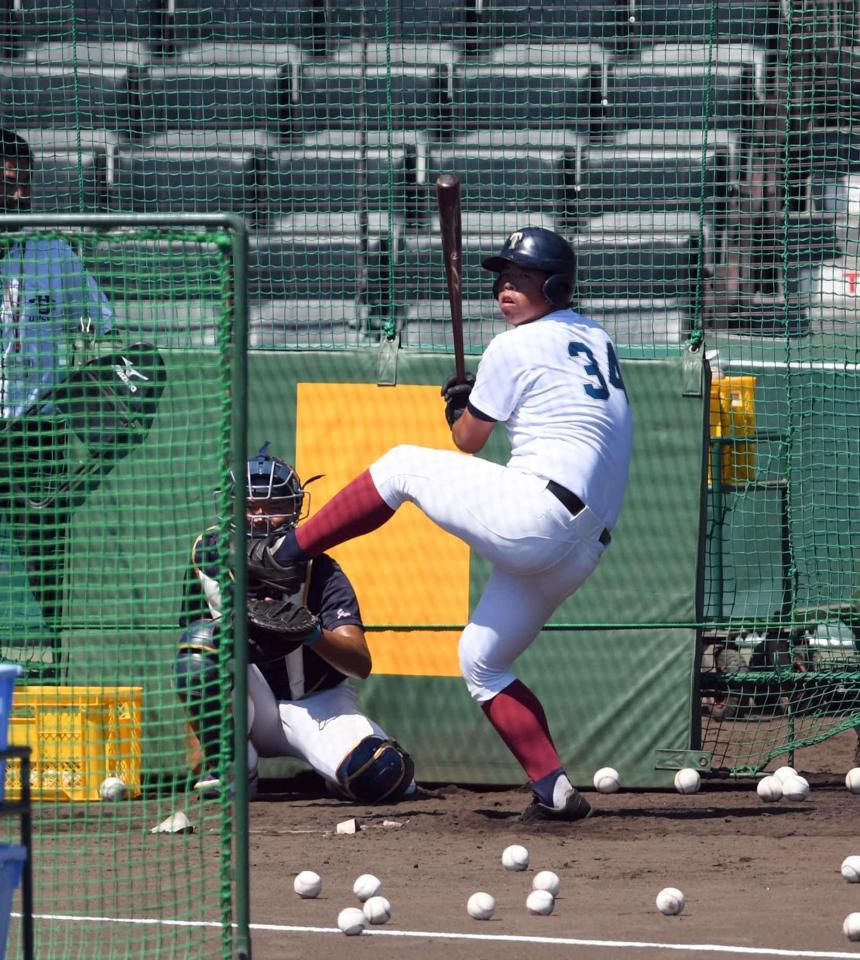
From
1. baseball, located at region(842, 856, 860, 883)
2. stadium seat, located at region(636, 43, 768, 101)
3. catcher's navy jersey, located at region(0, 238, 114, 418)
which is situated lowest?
baseball, located at region(842, 856, 860, 883)

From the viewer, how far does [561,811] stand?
18.5 ft

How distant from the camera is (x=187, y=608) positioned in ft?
19.2

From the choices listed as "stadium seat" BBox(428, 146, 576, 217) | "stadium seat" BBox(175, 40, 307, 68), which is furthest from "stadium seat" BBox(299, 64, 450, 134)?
"stadium seat" BBox(428, 146, 576, 217)

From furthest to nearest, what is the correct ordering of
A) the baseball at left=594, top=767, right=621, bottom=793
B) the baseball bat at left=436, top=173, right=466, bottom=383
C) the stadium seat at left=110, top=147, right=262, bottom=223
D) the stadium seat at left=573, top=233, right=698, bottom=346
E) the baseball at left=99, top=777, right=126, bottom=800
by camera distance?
the stadium seat at left=110, top=147, right=262, bottom=223 < the stadium seat at left=573, top=233, right=698, bottom=346 < the baseball at left=594, top=767, right=621, bottom=793 < the baseball bat at left=436, top=173, right=466, bottom=383 < the baseball at left=99, top=777, right=126, bottom=800

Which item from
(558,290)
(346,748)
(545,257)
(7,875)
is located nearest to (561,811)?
(346,748)

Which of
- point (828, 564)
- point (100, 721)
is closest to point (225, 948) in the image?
point (100, 721)

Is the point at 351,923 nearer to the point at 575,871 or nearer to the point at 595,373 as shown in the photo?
the point at 575,871

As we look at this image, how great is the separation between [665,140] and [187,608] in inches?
171

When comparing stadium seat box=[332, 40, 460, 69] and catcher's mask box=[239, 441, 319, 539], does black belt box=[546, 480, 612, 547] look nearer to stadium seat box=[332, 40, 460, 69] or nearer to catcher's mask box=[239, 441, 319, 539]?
catcher's mask box=[239, 441, 319, 539]

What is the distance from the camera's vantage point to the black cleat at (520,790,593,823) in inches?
222

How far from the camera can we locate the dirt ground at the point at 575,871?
3.96 metres

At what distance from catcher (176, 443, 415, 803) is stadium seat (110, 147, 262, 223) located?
3.36 metres

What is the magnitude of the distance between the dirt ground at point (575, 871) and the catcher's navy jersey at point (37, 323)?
1646 millimetres

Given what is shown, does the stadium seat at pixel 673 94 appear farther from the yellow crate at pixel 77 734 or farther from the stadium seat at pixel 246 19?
the yellow crate at pixel 77 734
